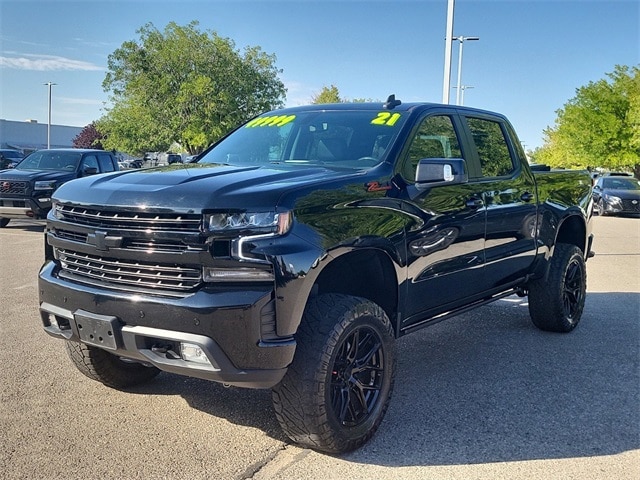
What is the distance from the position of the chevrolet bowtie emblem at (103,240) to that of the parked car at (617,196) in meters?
22.1

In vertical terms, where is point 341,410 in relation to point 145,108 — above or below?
below

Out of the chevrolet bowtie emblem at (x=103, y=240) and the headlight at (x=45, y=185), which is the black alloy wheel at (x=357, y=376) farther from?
the headlight at (x=45, y=185)

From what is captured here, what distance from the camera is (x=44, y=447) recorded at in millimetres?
3400

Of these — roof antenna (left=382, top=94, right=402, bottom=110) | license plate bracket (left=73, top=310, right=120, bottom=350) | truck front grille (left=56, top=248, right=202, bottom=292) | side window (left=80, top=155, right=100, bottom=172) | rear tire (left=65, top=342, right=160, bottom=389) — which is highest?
roof antenna (left=382, top=94, right=402, bottom=110)

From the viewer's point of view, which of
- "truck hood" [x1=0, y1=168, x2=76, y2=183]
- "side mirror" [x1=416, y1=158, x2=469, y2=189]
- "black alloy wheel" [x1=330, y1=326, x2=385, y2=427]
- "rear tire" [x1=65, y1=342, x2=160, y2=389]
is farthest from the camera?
"truck hood" [x1=0, y1=168, x2=76, y2=183]

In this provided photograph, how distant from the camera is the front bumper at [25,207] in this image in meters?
12.6

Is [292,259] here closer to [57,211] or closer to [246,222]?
[246,222]

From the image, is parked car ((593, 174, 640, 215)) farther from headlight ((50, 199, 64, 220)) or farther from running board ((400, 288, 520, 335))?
headlight ((50, 199, 64, 220))

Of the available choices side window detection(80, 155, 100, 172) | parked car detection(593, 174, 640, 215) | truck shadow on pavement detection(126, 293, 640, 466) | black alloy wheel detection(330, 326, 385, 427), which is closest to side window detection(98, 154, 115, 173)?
side window detection(80, 155, 100, 172)

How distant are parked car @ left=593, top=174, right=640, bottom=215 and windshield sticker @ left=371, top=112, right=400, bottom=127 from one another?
20.3 m

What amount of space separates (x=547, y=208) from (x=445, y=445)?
113 inches

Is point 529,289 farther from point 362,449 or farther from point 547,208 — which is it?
point 362,449

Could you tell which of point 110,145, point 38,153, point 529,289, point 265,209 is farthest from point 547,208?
point 110,145

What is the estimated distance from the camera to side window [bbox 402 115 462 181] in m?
4.09
